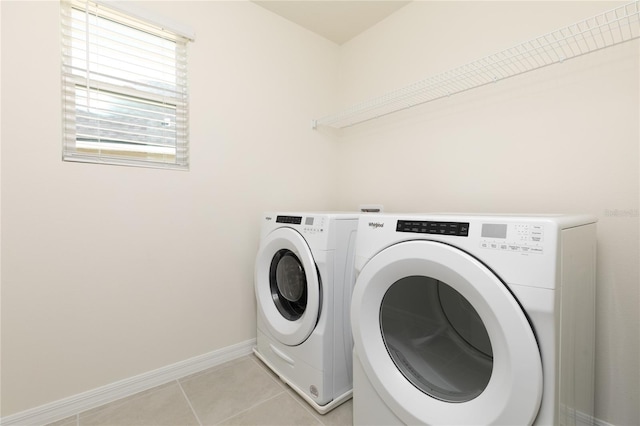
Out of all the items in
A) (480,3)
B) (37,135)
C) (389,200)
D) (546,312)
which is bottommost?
(546,312)

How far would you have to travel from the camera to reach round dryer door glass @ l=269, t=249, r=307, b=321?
156 cm

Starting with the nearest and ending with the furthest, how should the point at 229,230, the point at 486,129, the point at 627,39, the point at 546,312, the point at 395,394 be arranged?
the point at 546,312 < the point at 395,394 < the point at 627,39 < the point at 486,129 < the point at 229,230

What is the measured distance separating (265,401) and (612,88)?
202 centimetres

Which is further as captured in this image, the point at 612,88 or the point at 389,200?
the point at 389,200

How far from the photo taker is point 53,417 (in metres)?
1.29

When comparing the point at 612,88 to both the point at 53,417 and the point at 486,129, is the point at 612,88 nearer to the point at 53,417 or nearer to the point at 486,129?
the point at 486,129

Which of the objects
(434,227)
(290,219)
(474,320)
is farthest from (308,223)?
(474,320)

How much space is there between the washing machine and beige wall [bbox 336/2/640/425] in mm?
212

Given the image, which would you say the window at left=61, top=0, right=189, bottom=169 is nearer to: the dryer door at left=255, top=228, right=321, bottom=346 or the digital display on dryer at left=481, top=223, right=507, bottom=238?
the dryer door at left=255, top=228, right=321, bottom=346

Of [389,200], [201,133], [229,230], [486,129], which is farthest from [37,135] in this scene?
[486,129]

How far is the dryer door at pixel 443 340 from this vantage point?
0.71m

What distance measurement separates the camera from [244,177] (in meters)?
1.86

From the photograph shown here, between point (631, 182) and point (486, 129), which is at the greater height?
point (486, 129)

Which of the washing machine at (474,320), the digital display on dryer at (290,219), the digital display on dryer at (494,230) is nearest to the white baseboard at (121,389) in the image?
the digital display on dryer at (290,219)
